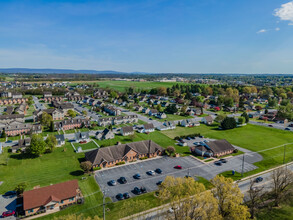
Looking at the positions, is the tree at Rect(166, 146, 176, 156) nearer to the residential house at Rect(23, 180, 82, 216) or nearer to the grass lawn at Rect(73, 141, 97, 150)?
the grass lawn at Rect(73, 141, 97, 150)

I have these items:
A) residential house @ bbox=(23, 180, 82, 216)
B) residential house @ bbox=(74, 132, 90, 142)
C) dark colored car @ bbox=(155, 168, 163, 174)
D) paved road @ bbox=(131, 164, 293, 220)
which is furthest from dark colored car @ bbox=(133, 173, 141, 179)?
residential house @ bbox=(74, 132, 90, 142)

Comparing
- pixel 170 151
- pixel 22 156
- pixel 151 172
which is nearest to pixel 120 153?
pixel 151 172

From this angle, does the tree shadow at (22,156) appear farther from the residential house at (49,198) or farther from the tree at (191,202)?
the tree at (191,202)

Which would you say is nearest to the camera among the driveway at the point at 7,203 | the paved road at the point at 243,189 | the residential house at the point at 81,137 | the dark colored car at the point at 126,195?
the paved road at the point at 243,189

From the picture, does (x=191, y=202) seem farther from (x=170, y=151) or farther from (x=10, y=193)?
(x=10, y=193)

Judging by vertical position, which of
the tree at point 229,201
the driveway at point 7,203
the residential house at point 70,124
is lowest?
the driveway at point 7,203

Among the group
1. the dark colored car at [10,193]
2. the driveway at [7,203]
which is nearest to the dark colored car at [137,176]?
the driveway at [7,203]

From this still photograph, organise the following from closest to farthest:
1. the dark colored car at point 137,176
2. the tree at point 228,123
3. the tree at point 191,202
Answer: the tree at point 191,202 → the dark colored car at point 137,176 → the tree at point 228,123
